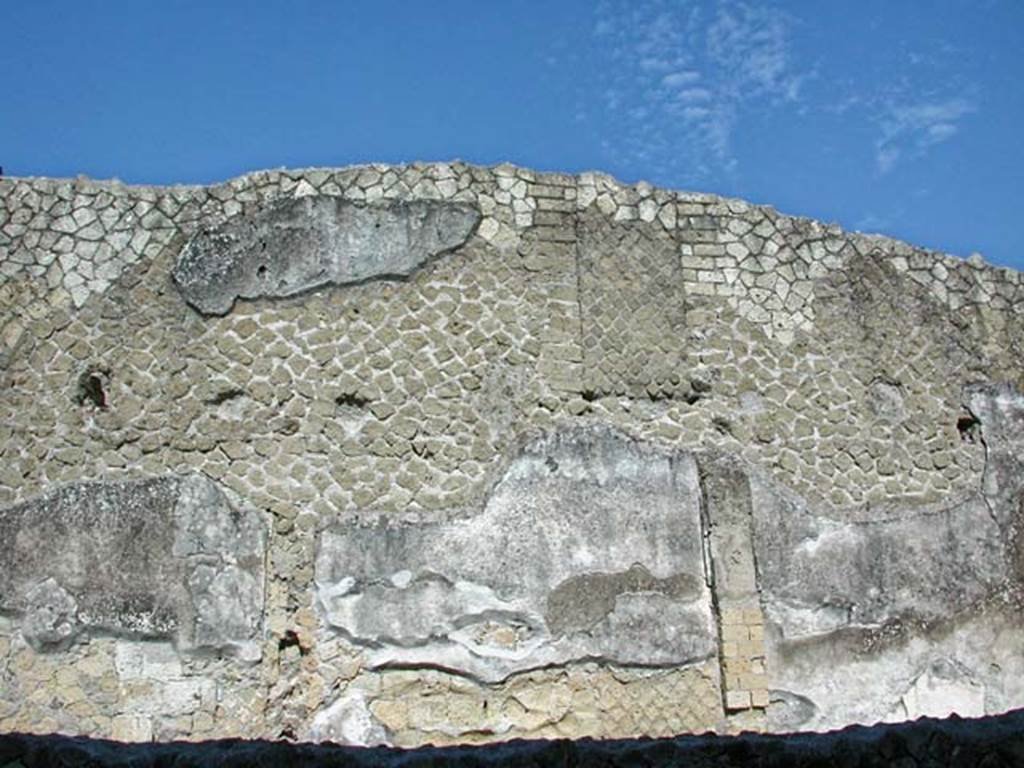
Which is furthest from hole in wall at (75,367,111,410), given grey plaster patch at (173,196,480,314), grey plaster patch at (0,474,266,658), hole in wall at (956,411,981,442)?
hole in wall at (956,411,981,442)

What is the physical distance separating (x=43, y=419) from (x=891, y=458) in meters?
4.30

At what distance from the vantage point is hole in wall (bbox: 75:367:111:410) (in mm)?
6660

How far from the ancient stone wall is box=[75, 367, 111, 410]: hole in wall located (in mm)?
10

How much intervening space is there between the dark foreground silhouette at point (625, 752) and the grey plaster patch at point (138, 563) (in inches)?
118

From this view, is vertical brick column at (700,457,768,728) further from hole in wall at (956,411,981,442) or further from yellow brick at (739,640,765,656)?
hole in wall at (956,411,981,442)

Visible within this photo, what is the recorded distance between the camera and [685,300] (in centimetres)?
727

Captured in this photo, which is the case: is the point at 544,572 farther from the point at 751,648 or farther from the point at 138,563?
the point at 138,563

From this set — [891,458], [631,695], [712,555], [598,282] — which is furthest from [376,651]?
[891,458]

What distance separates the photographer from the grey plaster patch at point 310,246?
6836mm

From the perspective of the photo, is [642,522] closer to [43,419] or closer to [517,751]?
[43,419]

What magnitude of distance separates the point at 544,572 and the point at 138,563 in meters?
1.89

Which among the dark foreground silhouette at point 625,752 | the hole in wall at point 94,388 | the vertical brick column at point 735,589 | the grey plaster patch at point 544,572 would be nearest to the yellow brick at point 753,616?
the vertical brick column at point 735,589

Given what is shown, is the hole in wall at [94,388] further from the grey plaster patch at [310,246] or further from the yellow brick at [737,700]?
the yellow brick at [737,700]

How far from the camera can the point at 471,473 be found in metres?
6.75
